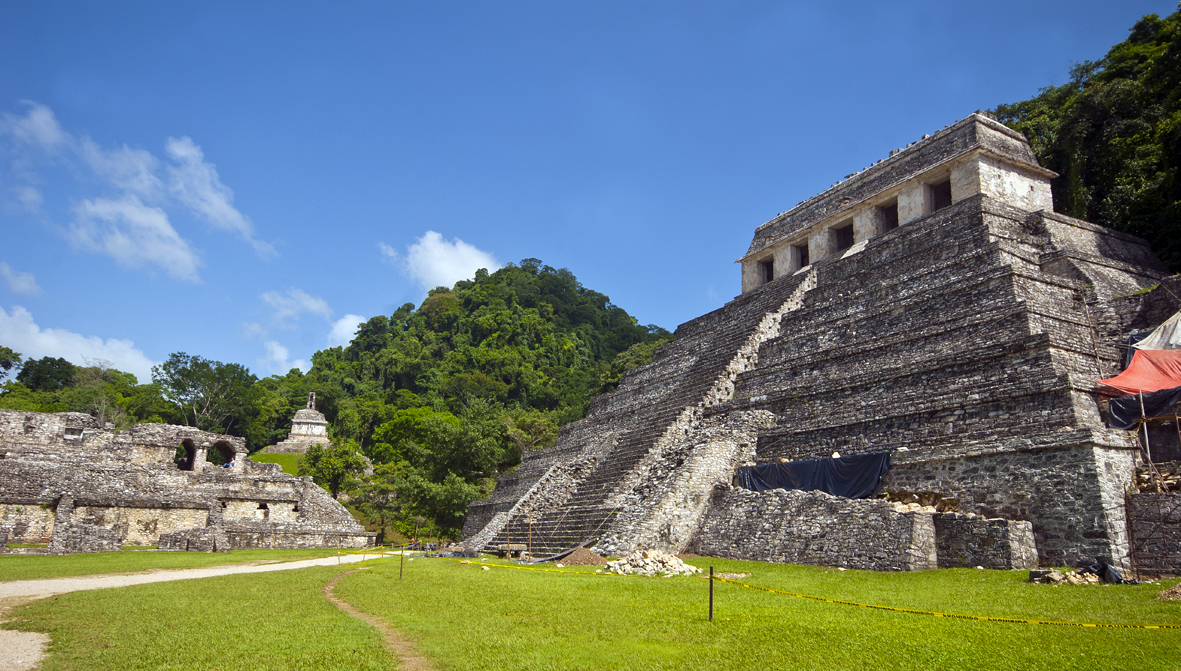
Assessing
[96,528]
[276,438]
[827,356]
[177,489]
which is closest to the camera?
[827,356]

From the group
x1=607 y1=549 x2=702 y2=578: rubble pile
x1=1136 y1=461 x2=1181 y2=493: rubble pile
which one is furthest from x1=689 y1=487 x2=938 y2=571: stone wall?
x1=1136 y1=461 x2=1181 y2=493: rubble pile

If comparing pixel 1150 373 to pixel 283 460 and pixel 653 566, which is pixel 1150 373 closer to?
pixel 653 566

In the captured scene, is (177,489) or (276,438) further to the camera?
(276,438)

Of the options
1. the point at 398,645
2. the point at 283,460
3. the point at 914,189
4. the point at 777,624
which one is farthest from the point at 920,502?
the point at 283,460

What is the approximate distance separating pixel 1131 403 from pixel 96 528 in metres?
22.2

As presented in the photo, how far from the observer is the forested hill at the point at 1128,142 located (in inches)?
776

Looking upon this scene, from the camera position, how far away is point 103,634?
6.69 metres

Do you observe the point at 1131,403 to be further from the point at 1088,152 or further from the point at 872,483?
the point at 1088,152

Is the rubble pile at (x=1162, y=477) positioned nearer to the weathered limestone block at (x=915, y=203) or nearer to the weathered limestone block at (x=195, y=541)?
the weathered limestone block at (x=915, y=203)

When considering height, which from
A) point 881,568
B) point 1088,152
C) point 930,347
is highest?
point 1088,152

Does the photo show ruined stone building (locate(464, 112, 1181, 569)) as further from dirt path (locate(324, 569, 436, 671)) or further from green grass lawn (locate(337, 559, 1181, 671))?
dirt path (locate(324, 569, 436, 671))

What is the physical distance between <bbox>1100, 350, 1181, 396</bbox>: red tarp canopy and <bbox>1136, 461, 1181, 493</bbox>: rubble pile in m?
1.37

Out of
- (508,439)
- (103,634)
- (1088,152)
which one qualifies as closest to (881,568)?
(103,634)

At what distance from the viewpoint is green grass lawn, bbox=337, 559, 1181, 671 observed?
5461 millimetres
